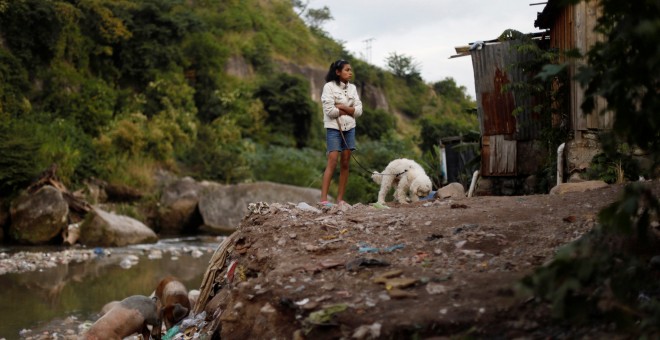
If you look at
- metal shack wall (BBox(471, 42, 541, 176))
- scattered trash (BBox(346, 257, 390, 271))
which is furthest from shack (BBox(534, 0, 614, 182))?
scattered trash (BBox(346, 257, 390, 271))

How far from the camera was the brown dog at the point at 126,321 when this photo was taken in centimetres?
673

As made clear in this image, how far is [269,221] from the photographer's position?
6508 mm

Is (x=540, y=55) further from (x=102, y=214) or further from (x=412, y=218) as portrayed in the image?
(x=102, y=214)

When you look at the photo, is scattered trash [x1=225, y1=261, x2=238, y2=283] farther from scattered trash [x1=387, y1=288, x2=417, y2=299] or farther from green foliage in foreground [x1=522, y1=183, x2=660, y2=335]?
green foliage in foreground [x1=522, y1=183, x2=660, y2=335]

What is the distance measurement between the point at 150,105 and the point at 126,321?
21422mm

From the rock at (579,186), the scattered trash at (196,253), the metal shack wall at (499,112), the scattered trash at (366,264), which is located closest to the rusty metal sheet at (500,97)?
the metal shack wall at (499,112)

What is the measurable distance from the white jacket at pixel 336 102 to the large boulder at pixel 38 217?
9962 millimetres

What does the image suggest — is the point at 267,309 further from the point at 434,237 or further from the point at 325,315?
the point at 434,237

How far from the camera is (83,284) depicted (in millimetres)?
12062

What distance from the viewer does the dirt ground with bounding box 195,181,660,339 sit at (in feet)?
12.5

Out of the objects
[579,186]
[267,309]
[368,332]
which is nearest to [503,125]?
[579,186]

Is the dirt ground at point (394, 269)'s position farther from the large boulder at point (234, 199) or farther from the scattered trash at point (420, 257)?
the large boulder at point (234, 199)

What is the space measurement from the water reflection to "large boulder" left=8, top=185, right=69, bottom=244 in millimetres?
1687

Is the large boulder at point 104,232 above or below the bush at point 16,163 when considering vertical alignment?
below
